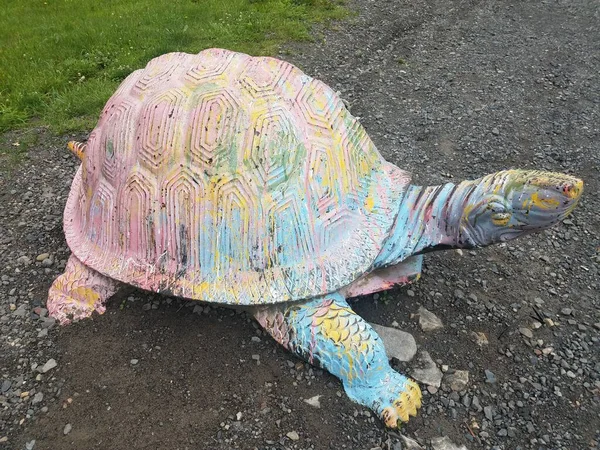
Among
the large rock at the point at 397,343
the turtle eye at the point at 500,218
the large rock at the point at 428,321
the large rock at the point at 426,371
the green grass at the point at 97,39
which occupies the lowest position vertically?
the large rock at the point at 426,371

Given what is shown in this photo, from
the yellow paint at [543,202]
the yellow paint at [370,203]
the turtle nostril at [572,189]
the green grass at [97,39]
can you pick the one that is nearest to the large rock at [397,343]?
the yellow paint at [370,203]

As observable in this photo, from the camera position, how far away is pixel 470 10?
9289mm

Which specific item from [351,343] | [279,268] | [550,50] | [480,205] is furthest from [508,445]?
[550,50]

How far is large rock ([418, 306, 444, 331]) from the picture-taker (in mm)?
3625

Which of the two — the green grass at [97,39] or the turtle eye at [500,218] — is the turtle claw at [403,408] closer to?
the turtle eye at [500,218]

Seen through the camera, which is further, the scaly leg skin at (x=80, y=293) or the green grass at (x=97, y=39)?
the green grass at (x=97, y=39)

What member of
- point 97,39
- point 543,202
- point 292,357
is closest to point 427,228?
point 543,202

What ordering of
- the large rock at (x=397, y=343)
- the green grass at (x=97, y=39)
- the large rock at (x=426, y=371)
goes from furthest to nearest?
the green grass at (x=97, y=39) < the large rock at (x=397, y=343) < the large rock at (x=426, y=371)

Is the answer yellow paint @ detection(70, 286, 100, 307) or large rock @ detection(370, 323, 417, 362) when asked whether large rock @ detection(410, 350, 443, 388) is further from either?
yellow paint @ detection(70, 286, 100, 307)

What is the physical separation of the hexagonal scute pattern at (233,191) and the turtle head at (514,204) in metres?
0.49

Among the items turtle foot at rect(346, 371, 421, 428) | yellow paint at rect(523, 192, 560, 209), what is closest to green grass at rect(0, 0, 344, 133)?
turtle foot at rect(346, 371, 421, 428)

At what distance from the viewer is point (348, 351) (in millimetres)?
2967

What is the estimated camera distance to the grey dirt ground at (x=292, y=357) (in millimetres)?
3010

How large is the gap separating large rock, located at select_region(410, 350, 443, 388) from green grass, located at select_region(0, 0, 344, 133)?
449 cm
